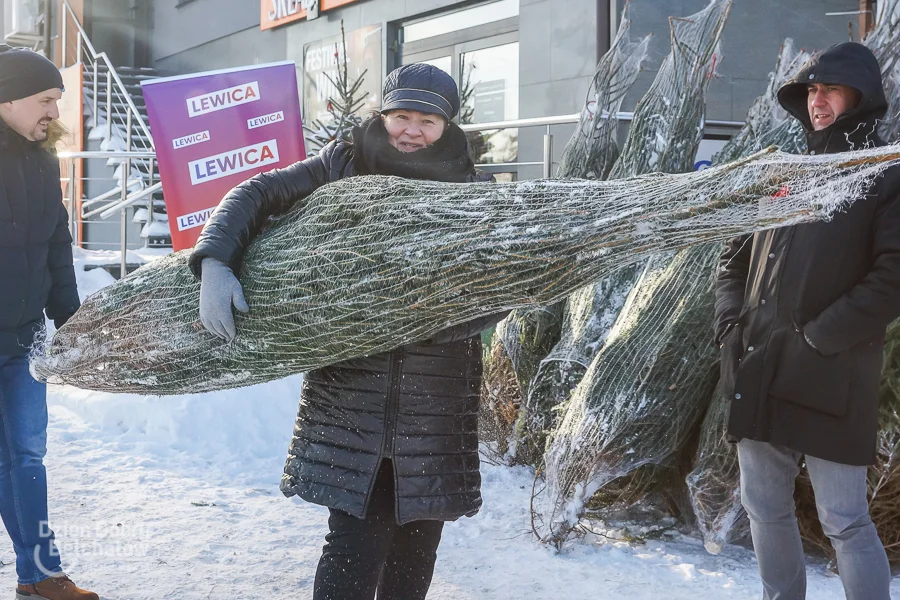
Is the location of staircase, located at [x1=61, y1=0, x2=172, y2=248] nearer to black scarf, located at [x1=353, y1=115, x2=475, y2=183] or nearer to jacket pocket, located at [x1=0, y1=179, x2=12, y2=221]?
jacket pocket, located at [x1=0, y1=179, x2=12, y2=221]

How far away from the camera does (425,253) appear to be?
6.63ft

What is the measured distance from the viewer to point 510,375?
5113mm

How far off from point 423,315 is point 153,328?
94 centimetres

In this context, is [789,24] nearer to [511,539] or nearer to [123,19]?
[511,539]

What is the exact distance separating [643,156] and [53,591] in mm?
3683

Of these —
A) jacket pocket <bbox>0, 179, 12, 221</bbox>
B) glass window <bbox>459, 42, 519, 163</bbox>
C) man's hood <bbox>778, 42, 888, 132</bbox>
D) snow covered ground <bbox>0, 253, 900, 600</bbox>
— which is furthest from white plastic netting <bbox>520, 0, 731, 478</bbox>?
glass window <bbox>459, 42, 519, 163</bbox>

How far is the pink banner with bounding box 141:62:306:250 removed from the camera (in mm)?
5316

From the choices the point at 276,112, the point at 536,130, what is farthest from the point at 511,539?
the point at 536,130

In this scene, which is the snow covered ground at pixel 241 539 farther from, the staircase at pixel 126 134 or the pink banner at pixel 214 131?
the staircase at pixel 126 134

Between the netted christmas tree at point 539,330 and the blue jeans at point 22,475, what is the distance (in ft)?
7.89

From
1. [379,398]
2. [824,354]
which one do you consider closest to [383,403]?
[379,398]

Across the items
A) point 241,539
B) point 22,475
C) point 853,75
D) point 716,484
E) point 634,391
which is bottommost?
point 241,539

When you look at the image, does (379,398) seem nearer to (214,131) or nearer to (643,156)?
(643,156)

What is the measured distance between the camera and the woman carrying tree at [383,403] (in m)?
2.23
